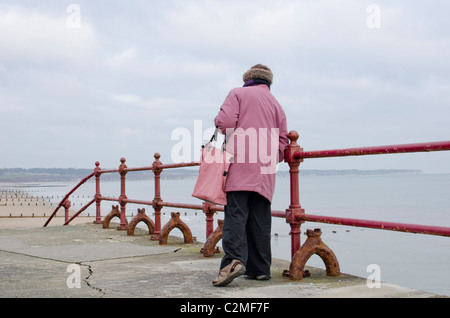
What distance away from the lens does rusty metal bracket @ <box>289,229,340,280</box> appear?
394cm

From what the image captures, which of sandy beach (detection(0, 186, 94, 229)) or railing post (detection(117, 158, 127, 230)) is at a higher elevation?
railing post (detection(117, 158, 127, 230))

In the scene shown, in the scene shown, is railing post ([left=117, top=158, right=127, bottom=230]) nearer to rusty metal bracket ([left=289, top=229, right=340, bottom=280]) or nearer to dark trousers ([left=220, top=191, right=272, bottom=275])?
dark trousers ([left=220, top=191, right=272, bottom=275])

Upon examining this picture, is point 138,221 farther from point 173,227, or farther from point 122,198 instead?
point 173,227

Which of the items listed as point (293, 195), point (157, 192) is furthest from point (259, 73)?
point (157, 192)

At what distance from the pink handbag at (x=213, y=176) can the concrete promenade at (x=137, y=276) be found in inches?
26.0

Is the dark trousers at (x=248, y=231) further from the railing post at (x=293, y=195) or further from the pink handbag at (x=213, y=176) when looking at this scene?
the railing post at (x=293, y=195)

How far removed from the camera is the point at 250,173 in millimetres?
3885

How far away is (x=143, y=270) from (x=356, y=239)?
3166 centimetres

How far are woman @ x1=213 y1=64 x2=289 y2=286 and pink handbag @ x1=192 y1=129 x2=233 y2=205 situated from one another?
2.1 inches

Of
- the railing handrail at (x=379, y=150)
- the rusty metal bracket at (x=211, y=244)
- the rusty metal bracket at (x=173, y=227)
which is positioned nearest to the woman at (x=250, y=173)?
the railing handrail at (x=379, y=150)

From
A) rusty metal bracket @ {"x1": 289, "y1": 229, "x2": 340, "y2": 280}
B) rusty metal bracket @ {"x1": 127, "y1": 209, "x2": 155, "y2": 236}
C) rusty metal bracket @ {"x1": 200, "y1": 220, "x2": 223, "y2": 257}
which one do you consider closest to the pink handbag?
rusty metal bracket @ {"x1": 289, "y1": 229, "x2": 340, "y2": 280}
